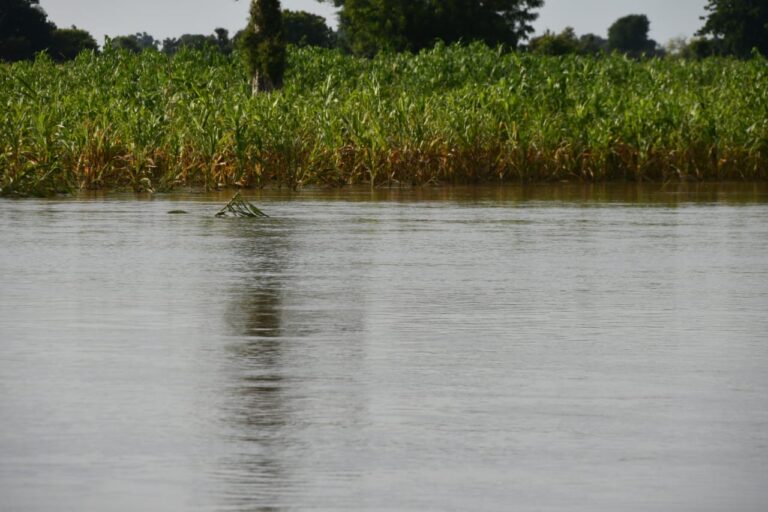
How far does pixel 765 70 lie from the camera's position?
34969 mm

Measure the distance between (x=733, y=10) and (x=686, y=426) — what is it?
10419 cm

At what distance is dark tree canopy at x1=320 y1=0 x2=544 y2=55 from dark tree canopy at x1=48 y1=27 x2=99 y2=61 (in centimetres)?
1841

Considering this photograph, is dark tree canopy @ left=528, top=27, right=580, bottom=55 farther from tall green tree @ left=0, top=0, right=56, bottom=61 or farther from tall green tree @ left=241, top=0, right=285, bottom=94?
tall green tree @ left=241, top=0, right=285, bottom=94

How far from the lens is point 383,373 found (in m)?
7.20

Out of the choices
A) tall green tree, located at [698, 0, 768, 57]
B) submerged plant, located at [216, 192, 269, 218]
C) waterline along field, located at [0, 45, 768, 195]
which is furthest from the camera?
tall green tree, located at [698, 0, 768, 57]

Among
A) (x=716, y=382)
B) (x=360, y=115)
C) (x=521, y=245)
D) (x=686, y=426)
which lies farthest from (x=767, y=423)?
(x=360, y=115)

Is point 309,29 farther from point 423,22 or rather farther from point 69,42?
point 423,22

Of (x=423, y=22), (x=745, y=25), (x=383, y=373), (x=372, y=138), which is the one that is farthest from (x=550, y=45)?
(x=383, y=373)

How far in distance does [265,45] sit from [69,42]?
6575 centimetres

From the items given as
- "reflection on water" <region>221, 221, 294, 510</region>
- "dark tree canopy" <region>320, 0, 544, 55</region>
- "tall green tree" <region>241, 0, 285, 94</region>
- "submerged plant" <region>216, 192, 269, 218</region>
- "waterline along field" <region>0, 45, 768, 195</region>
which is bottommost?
"reflection on water" <region>221, 221, 294, 510</region>

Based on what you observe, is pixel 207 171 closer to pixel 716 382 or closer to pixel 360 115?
pixel 360 115

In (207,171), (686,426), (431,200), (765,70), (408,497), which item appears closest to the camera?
(408,497)

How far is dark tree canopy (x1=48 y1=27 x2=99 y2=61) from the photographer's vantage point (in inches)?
3718

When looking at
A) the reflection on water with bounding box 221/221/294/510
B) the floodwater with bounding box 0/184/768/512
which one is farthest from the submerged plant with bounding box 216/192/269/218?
the reflection on water with bounding box 221/221/294/510
